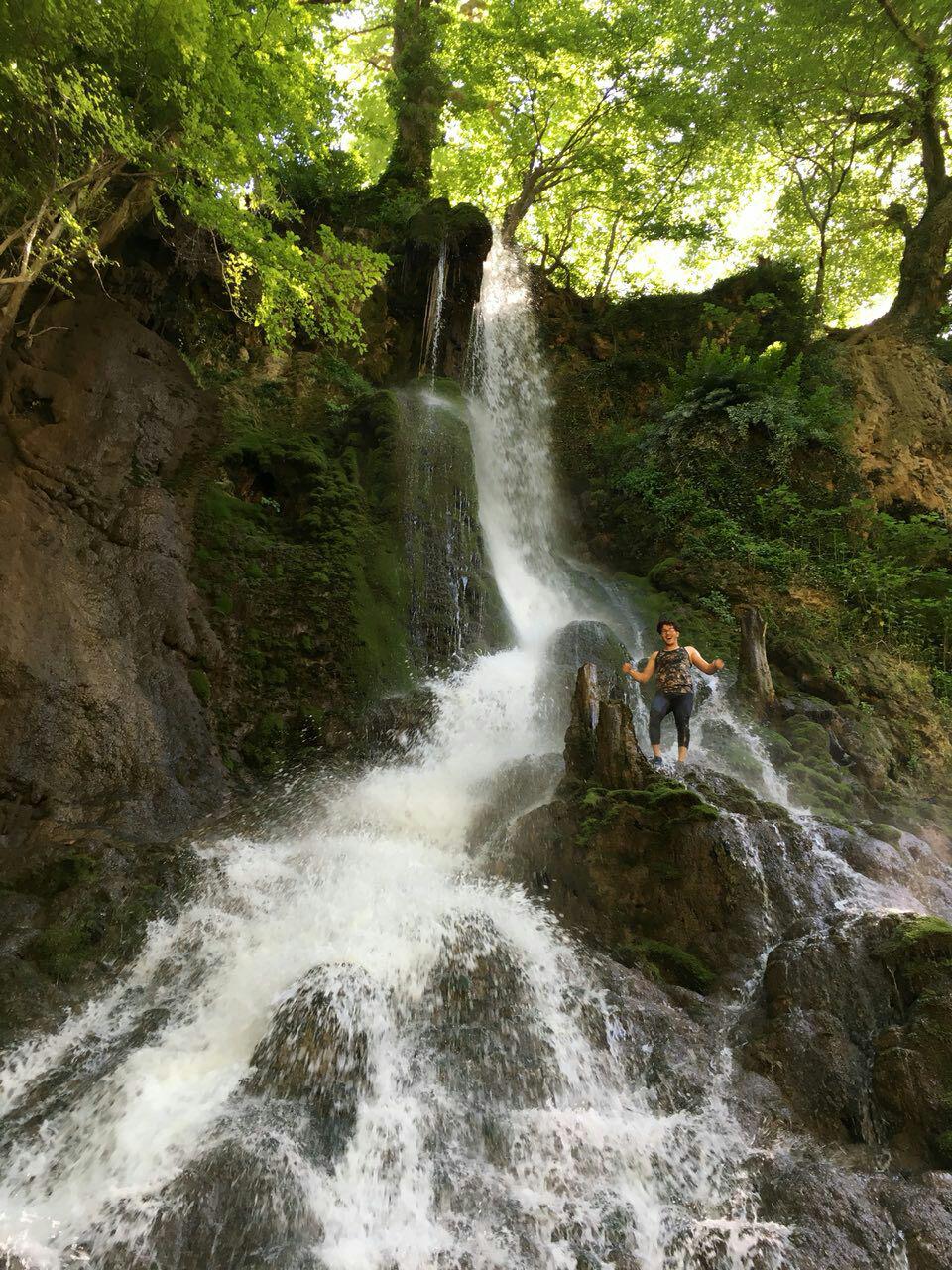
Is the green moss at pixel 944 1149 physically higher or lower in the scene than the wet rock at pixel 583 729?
lower

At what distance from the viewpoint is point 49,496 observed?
705cm

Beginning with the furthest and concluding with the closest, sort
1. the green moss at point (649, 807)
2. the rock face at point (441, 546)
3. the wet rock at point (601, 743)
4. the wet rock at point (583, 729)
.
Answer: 1. the rock face at point (441, 546)
2. the wet rock at point (583, 729)
3. the wet rock at point (601, 743)
4. the green moss at point (649, 807)

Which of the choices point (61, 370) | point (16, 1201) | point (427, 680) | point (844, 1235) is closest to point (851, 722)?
point (427, 680)

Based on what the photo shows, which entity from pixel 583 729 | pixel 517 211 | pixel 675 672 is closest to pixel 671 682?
pixel 675 672

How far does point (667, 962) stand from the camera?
5.16 meters

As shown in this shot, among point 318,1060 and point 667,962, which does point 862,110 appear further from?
point 318,1060

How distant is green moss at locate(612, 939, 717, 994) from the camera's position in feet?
16.5

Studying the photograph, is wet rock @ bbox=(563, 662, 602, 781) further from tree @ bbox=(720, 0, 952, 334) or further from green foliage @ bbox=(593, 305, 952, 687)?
tree @ bbox=(720, 0, 952, 334)

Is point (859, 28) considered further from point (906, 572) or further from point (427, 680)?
point (427, 680)

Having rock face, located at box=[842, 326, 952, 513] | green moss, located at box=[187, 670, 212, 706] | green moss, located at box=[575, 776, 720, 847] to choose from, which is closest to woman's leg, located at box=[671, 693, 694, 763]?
green moss, located at box=[575, 776, 720, 847]

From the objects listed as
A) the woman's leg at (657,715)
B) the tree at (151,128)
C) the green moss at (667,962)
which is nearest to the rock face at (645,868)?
the green moss at (667,962)

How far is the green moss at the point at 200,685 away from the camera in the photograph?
7359mm

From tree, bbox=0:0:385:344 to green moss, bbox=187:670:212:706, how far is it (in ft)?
12.4

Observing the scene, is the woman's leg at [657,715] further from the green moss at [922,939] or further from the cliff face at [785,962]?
the green moss at [922,939]
